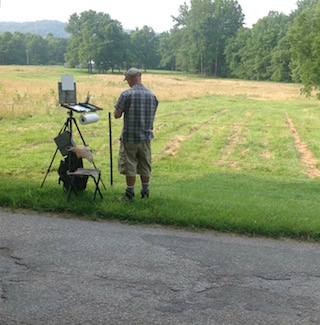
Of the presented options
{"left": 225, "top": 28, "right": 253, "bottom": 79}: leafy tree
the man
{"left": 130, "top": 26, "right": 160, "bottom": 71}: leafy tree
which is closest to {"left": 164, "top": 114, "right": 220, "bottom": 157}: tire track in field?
the man

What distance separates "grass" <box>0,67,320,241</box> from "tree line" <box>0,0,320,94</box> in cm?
4828

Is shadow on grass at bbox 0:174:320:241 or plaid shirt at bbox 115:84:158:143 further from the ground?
plaid shirt at bbox 115:84:158:143

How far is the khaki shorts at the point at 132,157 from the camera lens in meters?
5.85

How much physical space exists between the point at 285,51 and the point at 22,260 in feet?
262

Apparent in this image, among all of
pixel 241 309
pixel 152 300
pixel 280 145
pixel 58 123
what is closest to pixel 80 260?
pixel 152 300

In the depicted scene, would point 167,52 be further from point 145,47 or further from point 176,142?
point 176,142

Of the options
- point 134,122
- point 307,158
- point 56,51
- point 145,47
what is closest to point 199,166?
point 307,158

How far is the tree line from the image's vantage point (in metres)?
77.2

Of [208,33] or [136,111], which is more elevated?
[208,33]

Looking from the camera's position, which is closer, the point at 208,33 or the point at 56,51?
the point at 56,51

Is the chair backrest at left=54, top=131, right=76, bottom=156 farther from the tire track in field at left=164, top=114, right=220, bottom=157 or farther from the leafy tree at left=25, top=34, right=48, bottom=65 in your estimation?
the leafy tree at left=25, top=34, right=48, bottom=65

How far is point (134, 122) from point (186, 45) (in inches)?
3878

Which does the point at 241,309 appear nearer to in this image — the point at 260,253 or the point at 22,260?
the point at 260,253

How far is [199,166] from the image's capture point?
40.1 feet
